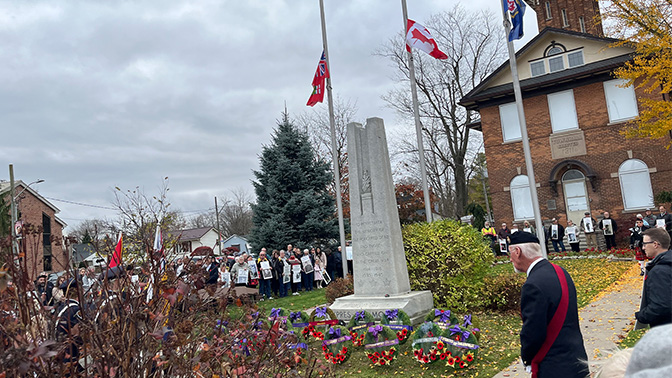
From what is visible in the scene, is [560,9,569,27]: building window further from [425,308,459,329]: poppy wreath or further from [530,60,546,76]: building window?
[425,308,459,329]: poppy wreath

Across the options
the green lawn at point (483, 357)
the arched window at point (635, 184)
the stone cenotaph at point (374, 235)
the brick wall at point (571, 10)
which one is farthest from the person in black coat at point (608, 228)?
the brick wall at point (571, 10)

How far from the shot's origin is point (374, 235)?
9336 millimetres

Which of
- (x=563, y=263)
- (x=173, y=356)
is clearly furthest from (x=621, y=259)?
(x=173, y=356)

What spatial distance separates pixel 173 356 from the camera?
2441 millimetres

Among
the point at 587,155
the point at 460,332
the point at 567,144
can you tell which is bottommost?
the point at 460,332

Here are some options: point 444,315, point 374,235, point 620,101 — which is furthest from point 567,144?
point 444,315

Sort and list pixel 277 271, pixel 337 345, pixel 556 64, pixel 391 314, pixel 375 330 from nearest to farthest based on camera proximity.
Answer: pixel 375 330 → pixel 337 345 → pixel 391 314 → pixel 277 271 → pixel 556 64

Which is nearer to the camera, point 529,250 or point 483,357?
point 529,250

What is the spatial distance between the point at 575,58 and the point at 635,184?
7.38 meters

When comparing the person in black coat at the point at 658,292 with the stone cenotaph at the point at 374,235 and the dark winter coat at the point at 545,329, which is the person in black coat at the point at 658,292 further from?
the stone cenotaph at the point at 374,235

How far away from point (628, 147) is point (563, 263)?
30.8 ft

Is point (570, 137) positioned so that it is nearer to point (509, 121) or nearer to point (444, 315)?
point (509, 121)

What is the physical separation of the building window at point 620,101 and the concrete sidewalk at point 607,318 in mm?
14042

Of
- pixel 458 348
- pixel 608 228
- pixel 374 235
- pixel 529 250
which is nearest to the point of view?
pixel 529 250
